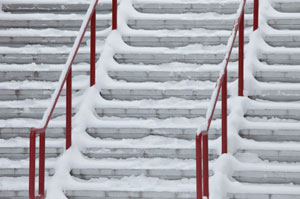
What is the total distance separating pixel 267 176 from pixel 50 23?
3106 mm

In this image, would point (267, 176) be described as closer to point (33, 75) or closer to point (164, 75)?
point (164, 75)

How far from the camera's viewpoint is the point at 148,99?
6492mm

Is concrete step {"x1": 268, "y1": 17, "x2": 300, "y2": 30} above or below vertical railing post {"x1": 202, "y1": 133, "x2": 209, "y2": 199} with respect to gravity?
above

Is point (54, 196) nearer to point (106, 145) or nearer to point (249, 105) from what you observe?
point (106, 145)

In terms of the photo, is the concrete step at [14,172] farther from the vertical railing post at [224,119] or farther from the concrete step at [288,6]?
the concrete step at [288,6]

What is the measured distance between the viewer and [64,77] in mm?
5746

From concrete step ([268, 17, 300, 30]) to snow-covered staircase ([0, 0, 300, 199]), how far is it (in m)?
0.01

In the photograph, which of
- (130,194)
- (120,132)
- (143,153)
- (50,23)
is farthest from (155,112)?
(50,23)

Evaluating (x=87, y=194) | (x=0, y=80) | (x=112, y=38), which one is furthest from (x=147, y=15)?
(x=87, y=194)

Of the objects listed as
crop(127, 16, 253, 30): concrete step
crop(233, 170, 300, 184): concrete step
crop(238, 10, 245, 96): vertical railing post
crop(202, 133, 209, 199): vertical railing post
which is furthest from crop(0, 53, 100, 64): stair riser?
crop(202, 133, 209, 199): vertical railing post

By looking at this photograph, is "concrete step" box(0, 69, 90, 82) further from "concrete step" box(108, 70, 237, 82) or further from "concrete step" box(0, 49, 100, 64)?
"concrete step" box(108, 70, 237, 82)

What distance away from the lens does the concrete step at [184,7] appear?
7305 millimetres

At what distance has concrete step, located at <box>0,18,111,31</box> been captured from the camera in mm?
7410

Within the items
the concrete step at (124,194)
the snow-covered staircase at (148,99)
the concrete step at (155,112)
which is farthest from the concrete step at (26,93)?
the concrete step at (124,194)
